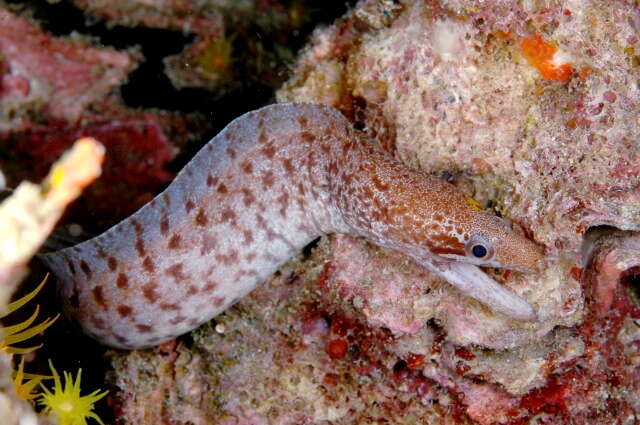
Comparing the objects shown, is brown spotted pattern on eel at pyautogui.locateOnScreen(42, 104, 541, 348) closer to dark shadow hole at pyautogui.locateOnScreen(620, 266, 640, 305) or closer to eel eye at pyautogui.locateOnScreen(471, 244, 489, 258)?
eel eye at pyautogui.locateOnScreen(471, 244, 489, 258)

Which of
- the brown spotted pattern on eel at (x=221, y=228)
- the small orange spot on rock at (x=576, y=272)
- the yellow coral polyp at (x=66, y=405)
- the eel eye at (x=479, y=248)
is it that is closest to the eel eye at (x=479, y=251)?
the eel eye at (x=479, y=248)

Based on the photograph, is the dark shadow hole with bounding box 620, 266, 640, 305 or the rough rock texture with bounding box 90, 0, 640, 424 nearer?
the rough rock texture with bounding box 90, 0, 640, 424

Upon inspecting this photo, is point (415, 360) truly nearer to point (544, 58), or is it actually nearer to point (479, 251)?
point (479, 251)

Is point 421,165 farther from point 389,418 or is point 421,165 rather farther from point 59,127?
point 59,127

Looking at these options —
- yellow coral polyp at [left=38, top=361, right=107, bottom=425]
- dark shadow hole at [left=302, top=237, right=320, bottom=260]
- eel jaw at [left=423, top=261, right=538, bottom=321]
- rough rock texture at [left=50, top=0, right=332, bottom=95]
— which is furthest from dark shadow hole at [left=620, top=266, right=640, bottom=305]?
yellow coral polyp at [left=38, top=361, right=107, bottom=425]

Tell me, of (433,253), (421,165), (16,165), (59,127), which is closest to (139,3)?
(59,127)

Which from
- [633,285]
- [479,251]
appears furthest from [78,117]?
[633,285]
